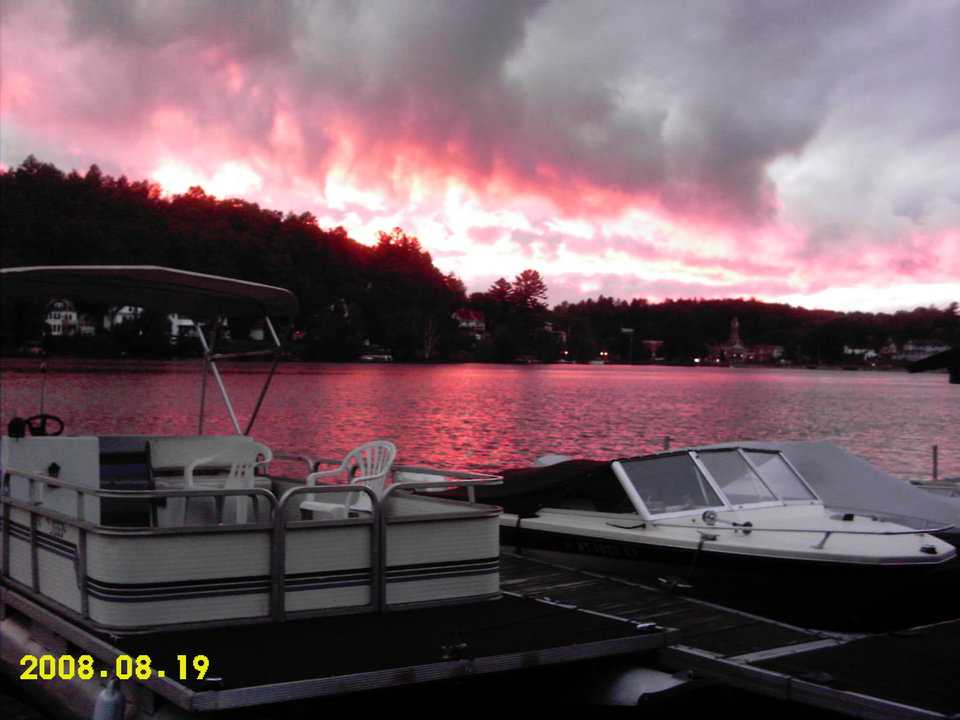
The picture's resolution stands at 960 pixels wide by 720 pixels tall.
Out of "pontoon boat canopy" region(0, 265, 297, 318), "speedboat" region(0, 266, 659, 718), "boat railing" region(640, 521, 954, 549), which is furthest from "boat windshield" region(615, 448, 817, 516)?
"pontoon boat canopy" region(0, 265, 297, 318)

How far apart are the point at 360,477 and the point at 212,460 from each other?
152cm

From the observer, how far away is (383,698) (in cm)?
557

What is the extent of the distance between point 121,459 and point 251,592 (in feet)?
12.6

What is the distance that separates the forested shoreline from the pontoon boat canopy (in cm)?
900

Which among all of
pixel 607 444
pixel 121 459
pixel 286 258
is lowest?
pixel 607 444

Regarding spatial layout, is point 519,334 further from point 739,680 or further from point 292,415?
point 739,680

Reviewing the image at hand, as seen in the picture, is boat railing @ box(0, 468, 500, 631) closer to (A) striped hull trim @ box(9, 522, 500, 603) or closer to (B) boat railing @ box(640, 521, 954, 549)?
(A) striped hull trim @ box(9, 522, 500, 603)

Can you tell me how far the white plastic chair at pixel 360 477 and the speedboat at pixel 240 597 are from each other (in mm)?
33

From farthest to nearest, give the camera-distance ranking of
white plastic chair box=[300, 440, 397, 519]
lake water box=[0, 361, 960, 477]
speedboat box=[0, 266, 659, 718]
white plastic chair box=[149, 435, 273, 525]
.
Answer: lake water box=[0, 361, 960, 477]
white plastic chair box=[149, 435, 273, 525]
white plastic chair box=[300, 440, 397, 519]
speedboat box=[0, 266, 659, 718]

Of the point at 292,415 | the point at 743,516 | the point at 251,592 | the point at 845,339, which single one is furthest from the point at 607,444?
the point at 845,339

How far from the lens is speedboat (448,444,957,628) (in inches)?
326

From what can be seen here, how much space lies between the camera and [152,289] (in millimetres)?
9172

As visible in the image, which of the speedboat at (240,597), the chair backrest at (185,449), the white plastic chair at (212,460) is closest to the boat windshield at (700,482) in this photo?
the speedboat at (240,597)

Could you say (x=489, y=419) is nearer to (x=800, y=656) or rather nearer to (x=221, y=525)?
(x=800, y=656)
